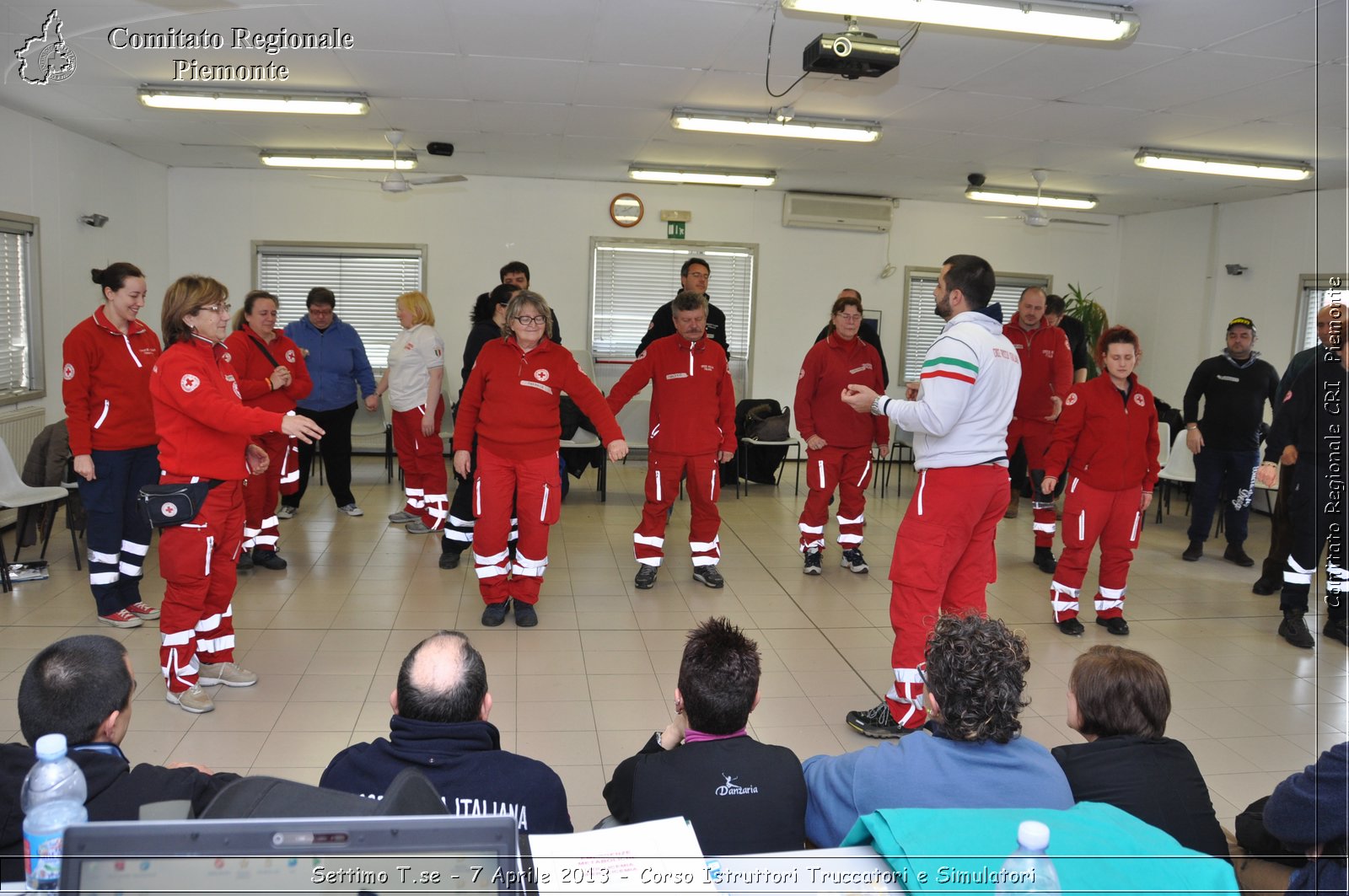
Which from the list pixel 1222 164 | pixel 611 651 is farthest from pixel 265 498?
pixel 1222 164

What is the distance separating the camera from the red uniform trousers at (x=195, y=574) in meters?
3.56

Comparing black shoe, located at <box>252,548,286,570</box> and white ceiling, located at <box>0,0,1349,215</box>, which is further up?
white ceiling, located at <box>0,0,1349,215</box>

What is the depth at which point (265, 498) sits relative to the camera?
5.57m

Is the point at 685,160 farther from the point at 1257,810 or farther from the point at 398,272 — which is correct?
the point at 1257,810

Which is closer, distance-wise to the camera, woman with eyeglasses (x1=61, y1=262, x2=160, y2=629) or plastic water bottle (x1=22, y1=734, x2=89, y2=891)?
plastic water bottle (x1=22, y1=734, x2=89, y2=891)

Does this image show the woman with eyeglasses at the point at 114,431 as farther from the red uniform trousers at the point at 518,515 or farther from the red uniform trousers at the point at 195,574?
the red uniform trousers at the point at 518,515

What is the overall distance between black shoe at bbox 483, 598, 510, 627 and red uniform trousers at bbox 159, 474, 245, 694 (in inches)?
52.6

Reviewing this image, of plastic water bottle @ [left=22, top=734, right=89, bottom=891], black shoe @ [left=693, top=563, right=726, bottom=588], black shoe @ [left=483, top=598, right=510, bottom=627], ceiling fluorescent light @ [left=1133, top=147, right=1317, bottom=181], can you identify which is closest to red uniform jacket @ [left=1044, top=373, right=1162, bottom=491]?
black shoe @ [left=693, top=563, right=726, bottom=588]

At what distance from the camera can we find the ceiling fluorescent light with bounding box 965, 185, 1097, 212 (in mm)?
9141

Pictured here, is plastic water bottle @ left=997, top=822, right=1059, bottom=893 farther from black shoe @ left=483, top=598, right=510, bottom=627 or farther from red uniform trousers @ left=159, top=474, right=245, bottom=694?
black shoe @ left=483, top=598, right=510, bottom=627

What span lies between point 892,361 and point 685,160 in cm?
373

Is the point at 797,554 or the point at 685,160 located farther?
the point at 685,160

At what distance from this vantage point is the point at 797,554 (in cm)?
656

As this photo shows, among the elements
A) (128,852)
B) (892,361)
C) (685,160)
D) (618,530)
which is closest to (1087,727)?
(128,852)
